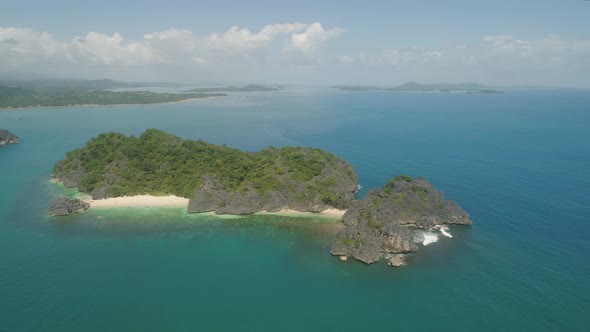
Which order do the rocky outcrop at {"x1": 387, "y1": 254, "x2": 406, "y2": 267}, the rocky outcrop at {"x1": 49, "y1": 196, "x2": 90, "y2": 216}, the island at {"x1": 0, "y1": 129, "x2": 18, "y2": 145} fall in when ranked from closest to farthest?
the rocky outcrop at {"x1": 387, "y1": 254, "x2": 406, "y2": 267}, the rocky outcrop at {"x1": 49, "y1": 196, "x2": 90, "y2": 216}, the island at {"x1": 0, "y1": 129, "x2": 18, "y2": 145}

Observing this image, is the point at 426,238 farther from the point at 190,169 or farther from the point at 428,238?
the point at 190,169

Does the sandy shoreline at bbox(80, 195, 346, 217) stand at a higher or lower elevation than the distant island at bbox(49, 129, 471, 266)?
lower

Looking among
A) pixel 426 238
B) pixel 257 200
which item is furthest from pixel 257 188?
pixel 426 238

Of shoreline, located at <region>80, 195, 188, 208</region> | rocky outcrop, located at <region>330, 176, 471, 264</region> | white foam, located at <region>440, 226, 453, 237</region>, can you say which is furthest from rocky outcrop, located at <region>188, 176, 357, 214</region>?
white foam, located at <region>440, 226, 453, 237</region>

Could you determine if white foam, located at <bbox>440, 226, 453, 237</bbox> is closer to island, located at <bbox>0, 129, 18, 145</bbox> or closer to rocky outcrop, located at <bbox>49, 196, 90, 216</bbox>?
rocky outcrop, located at <bbox>49, 196, 90, 216</bbox>

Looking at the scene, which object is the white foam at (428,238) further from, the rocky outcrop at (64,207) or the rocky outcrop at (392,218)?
the rocky outcrop at (64,207)

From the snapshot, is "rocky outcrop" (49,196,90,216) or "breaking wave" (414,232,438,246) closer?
"breaking wave" (414,232,438,246)

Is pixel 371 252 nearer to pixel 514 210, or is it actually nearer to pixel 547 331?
pixel 547 331

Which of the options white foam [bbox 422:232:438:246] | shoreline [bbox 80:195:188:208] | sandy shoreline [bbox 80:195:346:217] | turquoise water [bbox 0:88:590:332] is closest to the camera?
turquoise water [bbox 0:88:590:332]
